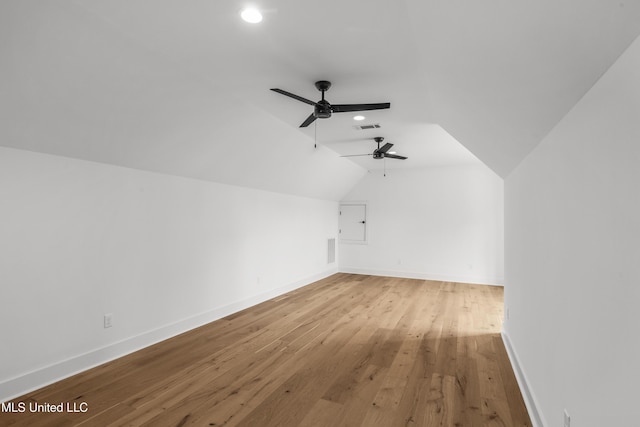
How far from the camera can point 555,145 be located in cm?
185

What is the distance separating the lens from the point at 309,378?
2.96 meters

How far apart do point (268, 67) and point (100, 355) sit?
3.05 m

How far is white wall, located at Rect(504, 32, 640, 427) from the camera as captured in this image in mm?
1011

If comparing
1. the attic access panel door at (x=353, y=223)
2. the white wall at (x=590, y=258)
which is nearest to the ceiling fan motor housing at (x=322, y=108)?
the white wall at (x=590, y=258)

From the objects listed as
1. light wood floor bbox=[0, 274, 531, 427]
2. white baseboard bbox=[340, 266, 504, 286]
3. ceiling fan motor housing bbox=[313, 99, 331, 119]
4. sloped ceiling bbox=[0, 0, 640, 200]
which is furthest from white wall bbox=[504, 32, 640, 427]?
white baseboard bbox=[340, 266, 504, 286]

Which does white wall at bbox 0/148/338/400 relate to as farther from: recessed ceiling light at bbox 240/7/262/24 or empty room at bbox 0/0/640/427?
recessed ceiling light at bbox 240/7/262/24

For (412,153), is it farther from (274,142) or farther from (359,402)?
(359,402)

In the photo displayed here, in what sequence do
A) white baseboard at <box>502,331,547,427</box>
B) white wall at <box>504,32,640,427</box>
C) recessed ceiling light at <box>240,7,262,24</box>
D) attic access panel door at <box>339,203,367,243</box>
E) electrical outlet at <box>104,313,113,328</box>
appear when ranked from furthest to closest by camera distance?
attic access panel door at <box>339,203,367,243</box>
electrical outlet at <box>104,313,113,328</box>
white baseboard at <box>502,331,547,427</box>
recessed ceiling light at <box>240,7,262,24</box>
white wall at <box>504,32,640,427</box>

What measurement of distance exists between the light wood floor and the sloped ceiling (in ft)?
6.38

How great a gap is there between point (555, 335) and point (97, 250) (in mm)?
3633

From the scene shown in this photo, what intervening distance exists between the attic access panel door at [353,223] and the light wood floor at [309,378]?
3.81 metres

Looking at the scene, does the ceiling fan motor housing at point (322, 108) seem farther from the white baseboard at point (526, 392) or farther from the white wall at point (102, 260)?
the white baseboard at point (526, 392)

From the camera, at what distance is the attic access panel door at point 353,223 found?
8.60 meters

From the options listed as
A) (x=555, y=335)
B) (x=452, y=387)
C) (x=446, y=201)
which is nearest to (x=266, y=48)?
(x=555, y=335)
